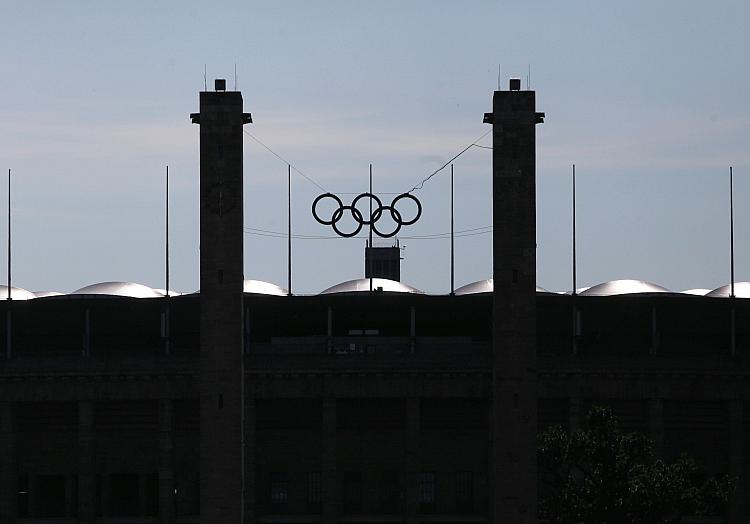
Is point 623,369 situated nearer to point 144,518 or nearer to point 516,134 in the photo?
point 516,134

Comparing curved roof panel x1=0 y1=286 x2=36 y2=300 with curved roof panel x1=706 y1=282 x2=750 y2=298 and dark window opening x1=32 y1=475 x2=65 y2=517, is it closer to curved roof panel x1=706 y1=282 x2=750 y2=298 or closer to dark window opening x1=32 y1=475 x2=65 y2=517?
dark window opening x1=32 y1=475 x2=65 y2=517

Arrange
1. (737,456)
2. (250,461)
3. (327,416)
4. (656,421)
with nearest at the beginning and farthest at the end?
Answer: (250,461) → (327,416) → (737,456) → (656,421)

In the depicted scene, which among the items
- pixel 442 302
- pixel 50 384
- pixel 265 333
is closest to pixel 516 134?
pixel 442 302

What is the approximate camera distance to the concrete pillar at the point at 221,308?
332ft

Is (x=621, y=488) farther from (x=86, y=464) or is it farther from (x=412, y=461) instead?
(x=86, y=464)

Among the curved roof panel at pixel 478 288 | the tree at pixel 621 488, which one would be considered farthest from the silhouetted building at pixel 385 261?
the tree at pixel 621 488

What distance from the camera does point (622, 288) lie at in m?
128

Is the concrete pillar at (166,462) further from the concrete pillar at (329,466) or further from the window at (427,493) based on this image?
the window at (427,493)

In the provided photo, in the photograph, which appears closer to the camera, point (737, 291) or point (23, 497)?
point (23, 497)

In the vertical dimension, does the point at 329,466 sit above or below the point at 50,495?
above

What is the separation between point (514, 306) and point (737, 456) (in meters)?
20.7

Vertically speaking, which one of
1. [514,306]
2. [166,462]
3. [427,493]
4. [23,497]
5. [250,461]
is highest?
[514,306]

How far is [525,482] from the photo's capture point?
10031 centimetres

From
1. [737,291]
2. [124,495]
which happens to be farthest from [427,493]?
[737,291]
